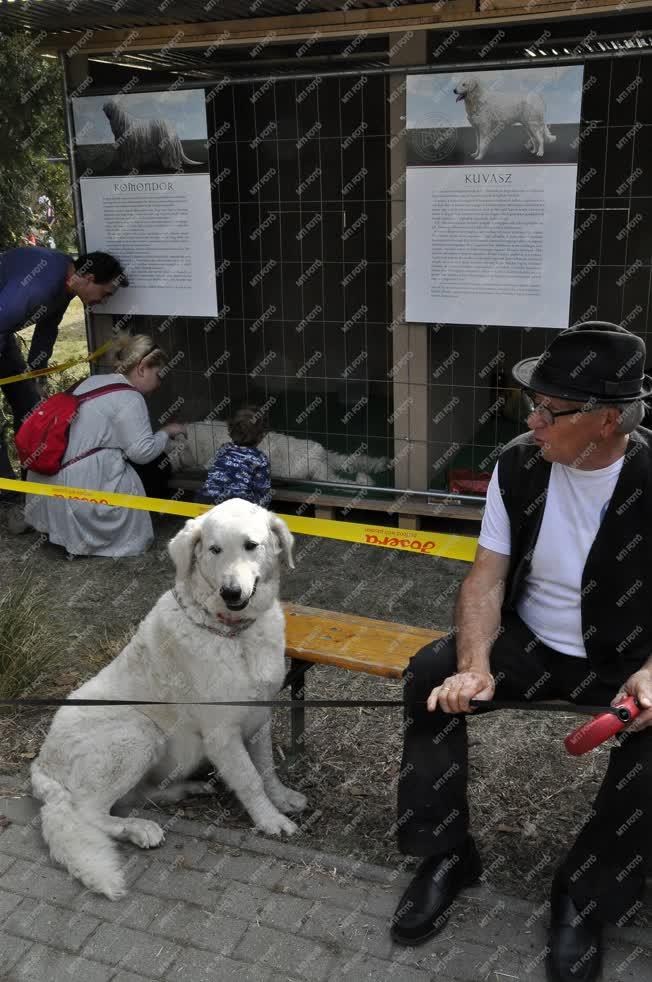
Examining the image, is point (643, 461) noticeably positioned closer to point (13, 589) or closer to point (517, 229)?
point (517, 229)

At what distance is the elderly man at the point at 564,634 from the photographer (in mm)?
2729

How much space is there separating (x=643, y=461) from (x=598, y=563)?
0.35 metres

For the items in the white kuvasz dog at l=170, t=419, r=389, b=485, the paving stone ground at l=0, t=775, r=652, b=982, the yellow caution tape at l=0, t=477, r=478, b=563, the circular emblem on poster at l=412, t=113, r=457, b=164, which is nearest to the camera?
the paving stone ground at l=0, t=775, r=652, b=982

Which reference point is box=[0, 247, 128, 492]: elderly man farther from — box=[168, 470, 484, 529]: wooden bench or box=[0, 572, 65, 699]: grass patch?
box=[0, 572, 65, 699]: grass patch

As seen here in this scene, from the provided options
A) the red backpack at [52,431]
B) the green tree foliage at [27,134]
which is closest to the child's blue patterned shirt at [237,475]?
the red backpack at [52,431]

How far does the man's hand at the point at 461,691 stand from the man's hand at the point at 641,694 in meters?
0.38

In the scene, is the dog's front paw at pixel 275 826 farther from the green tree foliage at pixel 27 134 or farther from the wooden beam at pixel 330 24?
the green tree foliage at pixel 27 134

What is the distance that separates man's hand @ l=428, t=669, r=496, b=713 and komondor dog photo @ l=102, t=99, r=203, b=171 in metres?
4.36

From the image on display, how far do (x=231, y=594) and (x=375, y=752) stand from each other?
1.24 meters

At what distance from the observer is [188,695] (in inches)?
134

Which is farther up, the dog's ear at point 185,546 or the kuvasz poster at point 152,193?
the kuvasz poster at point 152,193

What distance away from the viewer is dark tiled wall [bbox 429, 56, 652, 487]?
267 inches

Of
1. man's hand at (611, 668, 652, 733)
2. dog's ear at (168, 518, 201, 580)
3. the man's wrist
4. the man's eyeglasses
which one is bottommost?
the man's wrist

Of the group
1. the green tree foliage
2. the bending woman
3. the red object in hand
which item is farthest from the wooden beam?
the red object in hand
